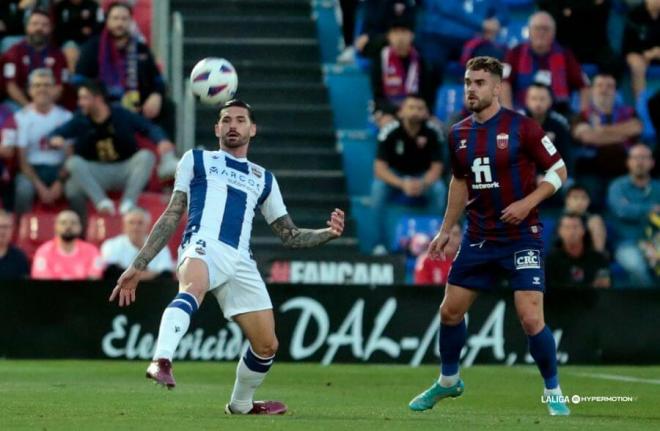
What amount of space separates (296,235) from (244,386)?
95 centimetres

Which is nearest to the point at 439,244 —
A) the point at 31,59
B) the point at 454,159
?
the point at 454,159

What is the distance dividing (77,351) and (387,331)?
3002 mm

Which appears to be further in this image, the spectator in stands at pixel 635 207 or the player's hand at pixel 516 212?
the spectator in stands at pixel 635 207

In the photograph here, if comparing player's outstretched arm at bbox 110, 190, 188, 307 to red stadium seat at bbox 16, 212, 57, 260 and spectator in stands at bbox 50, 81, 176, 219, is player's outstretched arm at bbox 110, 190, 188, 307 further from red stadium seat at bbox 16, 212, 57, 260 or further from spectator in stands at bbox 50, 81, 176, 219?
red stadium seat at bbox 16, 212, 57, 260

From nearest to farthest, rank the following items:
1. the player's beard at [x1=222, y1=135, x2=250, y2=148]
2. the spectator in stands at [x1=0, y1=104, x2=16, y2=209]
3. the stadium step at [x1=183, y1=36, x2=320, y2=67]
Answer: the player's beard at [x1=222, y1=135, x2=250, y2=148] < the spectator in stands at [x1=0, y1=104, x2=16, y2=209] < the stadium step at [x1=183, y1=36, x2=320, y2=67]

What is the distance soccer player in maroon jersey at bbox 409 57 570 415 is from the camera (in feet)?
30.9

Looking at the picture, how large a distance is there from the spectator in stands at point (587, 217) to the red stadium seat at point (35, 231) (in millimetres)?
5485

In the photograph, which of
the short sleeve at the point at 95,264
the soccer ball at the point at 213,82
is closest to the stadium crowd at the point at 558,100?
the short sleeve at the point at 95,264

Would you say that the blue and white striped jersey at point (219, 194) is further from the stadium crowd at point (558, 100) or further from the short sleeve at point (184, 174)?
the stadium crowd at point (558, 100)

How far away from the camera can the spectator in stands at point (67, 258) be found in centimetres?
1574

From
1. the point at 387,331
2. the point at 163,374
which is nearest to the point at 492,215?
the point at 163,374

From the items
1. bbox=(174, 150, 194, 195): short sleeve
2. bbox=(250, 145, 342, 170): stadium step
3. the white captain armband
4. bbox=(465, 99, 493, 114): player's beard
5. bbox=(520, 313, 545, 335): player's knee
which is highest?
bbox=(465, 99, 493, 114): player's beard

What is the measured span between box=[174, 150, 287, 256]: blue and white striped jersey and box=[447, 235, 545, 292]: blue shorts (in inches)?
53.8

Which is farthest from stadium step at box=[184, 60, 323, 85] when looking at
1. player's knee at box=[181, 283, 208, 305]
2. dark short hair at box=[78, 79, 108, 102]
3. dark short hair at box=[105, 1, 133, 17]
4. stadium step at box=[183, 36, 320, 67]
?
player's knee at box=[181, 283, 208, 305]
